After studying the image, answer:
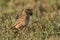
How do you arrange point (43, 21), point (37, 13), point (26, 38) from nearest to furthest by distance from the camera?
point (26, 38) → point (43, 21) → point (37, 13)

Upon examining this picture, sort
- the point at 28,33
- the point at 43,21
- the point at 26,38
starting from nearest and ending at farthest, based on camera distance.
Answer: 1. the point at 26,38
2. the point at 28,33
3. the point at 43,21

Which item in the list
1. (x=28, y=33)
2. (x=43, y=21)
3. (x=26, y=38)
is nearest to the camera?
(x=26, y=38)

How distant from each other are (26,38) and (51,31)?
83cm

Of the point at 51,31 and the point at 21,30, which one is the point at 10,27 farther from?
the point at 51,31

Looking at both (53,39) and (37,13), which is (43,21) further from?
(37,13)

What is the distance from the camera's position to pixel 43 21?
1030 centimetres

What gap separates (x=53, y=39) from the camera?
8.79 metres

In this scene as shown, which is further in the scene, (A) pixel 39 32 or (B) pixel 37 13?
(B) pixel 37 13

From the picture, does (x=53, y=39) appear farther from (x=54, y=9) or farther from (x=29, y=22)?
(x=54, y=9)

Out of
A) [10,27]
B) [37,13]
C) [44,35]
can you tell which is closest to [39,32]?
[44,35]

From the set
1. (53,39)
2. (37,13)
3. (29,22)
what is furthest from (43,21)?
(37,13)

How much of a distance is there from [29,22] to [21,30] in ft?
1.37

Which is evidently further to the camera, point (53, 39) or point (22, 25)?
point (22, 25)

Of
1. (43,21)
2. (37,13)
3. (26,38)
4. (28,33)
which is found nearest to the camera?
(26,38)
